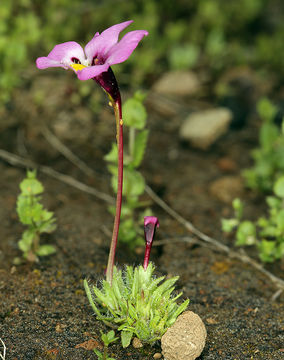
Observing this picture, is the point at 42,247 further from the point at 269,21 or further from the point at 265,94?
the point at 269,21

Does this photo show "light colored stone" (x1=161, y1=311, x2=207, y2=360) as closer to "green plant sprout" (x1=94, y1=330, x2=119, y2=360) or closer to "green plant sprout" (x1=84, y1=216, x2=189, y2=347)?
"green plant sprout" (x1=84, y1=216, x2=189, y2=347)

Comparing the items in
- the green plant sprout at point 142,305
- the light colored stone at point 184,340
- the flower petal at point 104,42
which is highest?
the flower petal at point 104,42

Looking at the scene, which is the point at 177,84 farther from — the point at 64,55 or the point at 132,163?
the point at 64,55

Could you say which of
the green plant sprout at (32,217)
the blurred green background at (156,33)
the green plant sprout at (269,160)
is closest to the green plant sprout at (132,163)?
the green plant sprout at (32,217)

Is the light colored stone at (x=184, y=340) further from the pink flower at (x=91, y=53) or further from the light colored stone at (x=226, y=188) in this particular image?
the light colored stone at (x=226, y=188)

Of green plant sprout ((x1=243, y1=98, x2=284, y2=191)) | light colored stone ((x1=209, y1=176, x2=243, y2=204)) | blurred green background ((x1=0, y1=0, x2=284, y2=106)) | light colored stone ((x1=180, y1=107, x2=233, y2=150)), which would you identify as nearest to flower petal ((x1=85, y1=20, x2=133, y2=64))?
green plant sprout ((x1=243, y1=98, x2=284, y2=191))

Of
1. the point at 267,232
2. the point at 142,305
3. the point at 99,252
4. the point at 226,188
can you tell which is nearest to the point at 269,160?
the point at 226,188
